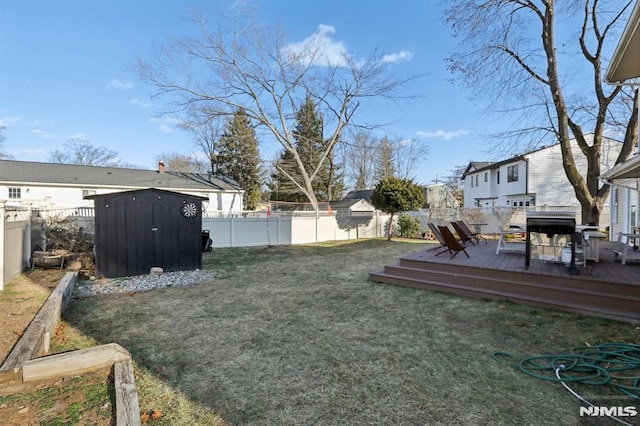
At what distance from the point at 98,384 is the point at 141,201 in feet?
16.9

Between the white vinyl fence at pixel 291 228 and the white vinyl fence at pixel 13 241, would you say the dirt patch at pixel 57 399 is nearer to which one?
the white vinyl fence at pixel 13 241

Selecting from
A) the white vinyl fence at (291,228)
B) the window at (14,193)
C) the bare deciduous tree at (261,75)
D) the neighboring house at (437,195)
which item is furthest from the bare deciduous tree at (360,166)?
the window at (14,193)

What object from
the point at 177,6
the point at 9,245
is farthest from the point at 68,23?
the point at 9,245

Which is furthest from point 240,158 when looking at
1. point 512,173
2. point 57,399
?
point 57,399

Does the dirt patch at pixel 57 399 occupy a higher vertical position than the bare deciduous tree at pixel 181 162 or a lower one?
lower

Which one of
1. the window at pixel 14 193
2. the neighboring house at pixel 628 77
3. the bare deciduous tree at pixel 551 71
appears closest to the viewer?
the neighboring house at pixel 628 77

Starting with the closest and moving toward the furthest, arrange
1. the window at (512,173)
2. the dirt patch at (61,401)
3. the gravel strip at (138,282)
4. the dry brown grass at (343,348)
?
the dirt patch at (61,401) → the dry brown grass at (343,348) → the gravel strip at (138,282) → the window at (512,173)

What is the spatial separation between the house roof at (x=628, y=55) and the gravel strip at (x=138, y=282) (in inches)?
313

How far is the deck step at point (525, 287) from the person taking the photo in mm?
4168

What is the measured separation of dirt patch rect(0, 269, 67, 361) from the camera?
314 cm

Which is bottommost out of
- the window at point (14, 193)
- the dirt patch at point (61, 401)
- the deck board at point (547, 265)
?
the dirt patch at point (61, 401)

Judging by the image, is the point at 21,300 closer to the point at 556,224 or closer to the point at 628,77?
the point at 556,224

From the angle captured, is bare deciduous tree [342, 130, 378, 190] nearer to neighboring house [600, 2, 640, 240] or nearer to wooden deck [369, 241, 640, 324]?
neighboring house [600, 2, 640, 240]

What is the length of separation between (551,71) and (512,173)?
50.1 ft
